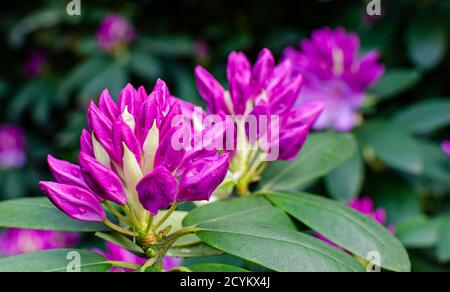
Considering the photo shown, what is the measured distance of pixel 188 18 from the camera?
2102mm

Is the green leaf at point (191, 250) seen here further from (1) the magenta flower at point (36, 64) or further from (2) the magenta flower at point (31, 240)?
(1) the magenta flower at point (36, 64)

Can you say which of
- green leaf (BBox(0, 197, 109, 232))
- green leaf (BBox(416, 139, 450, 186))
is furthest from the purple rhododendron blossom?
green leaf (BBox(416, 139, 450, 186))

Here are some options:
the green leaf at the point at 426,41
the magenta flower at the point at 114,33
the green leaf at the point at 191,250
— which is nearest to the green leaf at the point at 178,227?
the green leaf at the point at 191,250

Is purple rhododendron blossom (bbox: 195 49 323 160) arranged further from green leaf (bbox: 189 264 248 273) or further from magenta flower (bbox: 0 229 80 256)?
magenta flower (bbox: 0 229 80 256)

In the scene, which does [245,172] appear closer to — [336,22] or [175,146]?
[175,146]

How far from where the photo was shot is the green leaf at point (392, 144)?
1.28 meters

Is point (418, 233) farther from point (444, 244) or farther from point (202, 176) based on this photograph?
point (202, 176)

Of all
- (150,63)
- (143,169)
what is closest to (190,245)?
(143,169)

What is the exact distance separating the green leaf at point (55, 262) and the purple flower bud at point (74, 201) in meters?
0.04

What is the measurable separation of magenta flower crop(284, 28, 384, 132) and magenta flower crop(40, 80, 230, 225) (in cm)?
70

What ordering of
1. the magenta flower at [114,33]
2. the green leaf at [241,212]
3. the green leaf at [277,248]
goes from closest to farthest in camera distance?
the green leaf at [277,248] < the green leaf at [241,212] < the magenta flower at [114,33]

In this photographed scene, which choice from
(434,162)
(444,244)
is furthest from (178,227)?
(434,162)

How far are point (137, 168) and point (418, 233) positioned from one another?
656 millimetres

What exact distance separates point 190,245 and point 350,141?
0.34 m
